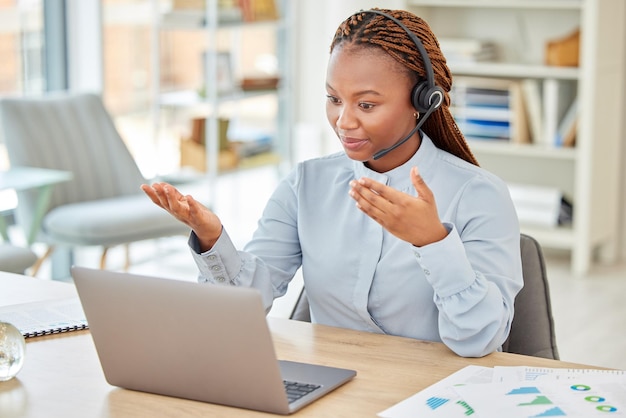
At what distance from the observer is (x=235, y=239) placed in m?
5.20

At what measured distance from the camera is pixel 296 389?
1.38m

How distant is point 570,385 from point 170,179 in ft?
11.2

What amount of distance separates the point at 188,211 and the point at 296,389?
1.13 feet

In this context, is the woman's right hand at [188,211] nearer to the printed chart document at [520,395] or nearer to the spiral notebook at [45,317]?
the spiral notebook at [45,317]

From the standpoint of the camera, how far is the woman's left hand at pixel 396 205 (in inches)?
54.1


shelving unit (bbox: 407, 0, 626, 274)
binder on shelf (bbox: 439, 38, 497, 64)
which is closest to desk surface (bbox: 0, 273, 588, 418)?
shelving unit (bbox: 407, 0, 626, 274)

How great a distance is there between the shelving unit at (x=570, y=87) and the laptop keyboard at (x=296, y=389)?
11.5 feet

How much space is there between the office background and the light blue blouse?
7.01 ft

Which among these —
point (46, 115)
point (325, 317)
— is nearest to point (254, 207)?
point (46, 115)

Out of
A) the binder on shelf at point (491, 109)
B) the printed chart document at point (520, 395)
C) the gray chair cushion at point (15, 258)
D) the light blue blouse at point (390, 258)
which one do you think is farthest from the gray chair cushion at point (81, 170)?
the printed chart document at point (520, 395)

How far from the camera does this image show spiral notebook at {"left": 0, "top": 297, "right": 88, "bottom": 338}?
5.41 feet

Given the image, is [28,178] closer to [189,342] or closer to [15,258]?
[15,258]

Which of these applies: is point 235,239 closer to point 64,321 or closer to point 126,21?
point 126,21

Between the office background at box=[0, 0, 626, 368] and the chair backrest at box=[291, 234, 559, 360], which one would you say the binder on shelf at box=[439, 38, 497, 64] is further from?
the chair backrest at box=[291, 234, 559, 360]
